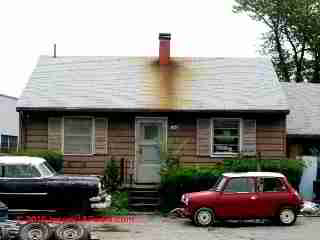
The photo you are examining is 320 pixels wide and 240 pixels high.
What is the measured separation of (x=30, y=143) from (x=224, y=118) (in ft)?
22.7

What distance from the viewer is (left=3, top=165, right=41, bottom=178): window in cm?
1800

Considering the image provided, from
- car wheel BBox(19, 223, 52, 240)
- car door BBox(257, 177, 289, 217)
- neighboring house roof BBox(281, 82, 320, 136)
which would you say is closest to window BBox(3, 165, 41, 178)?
car wheel BBox(19, 223, 52, 240)

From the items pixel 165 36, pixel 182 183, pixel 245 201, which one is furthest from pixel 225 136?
pixel 245 201

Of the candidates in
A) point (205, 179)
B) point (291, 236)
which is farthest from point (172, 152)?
point (291, 236)

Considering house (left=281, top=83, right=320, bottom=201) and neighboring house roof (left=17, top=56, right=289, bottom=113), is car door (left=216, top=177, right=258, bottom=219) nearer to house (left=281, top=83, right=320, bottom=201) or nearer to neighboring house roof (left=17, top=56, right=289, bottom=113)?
house (left=281, top=83, right=320, bottom=201)

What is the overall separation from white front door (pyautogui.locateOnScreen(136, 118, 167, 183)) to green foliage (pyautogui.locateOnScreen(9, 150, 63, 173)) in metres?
2.85

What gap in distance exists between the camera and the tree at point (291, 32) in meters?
43.8

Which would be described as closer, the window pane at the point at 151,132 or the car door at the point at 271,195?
the car door at the point at 271,195

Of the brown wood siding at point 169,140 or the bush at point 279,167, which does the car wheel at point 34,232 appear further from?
the brown wood siding at point 169,140

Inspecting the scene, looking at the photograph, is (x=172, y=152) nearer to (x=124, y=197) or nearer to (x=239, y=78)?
(x=124, y=197)

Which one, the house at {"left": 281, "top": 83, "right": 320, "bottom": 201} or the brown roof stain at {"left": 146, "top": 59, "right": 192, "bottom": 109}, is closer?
the house at {"left": 281, "top": 83, "right": 320, "bottom": 201}

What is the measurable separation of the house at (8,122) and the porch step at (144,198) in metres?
16.9

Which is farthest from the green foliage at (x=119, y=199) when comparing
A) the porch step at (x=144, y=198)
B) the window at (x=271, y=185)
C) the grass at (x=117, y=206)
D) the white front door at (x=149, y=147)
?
the window at (x=271, y=185)

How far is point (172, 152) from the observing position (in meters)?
23.2
